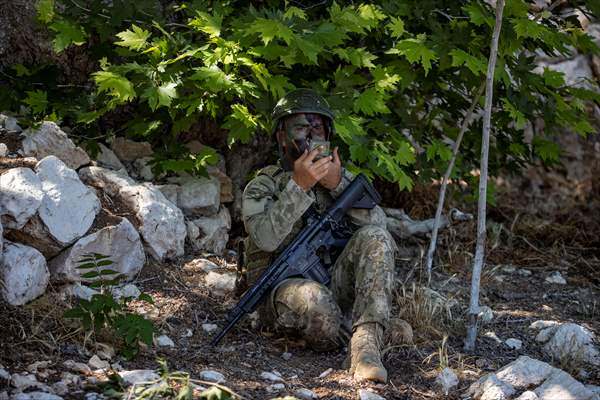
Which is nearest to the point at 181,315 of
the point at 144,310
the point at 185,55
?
the point at 144,310

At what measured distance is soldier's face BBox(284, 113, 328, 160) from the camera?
4477 millimetres

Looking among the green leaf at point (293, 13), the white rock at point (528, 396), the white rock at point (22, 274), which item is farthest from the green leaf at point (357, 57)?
the white rock at point (528, 396)

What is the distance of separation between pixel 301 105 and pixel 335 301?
1106 mm

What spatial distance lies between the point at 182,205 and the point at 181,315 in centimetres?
122

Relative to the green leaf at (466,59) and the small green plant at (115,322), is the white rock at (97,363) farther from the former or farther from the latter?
the green leaf at (466,59)

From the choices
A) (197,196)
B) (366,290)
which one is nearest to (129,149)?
(197,196)

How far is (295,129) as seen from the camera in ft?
14.7

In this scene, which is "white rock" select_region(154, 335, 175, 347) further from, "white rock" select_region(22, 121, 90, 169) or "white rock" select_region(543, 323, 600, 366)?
"white rock" select_region(543, 323, 600, 366)

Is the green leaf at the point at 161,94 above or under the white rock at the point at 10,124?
above

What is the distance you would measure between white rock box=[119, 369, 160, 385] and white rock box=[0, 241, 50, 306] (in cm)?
95

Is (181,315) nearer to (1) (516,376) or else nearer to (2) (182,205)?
(2) (182,205)

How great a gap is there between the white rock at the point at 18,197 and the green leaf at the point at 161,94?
0.81m

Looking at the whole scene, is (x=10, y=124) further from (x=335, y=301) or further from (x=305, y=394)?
(x=305, y=394)

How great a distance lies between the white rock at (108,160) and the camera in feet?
18.3
